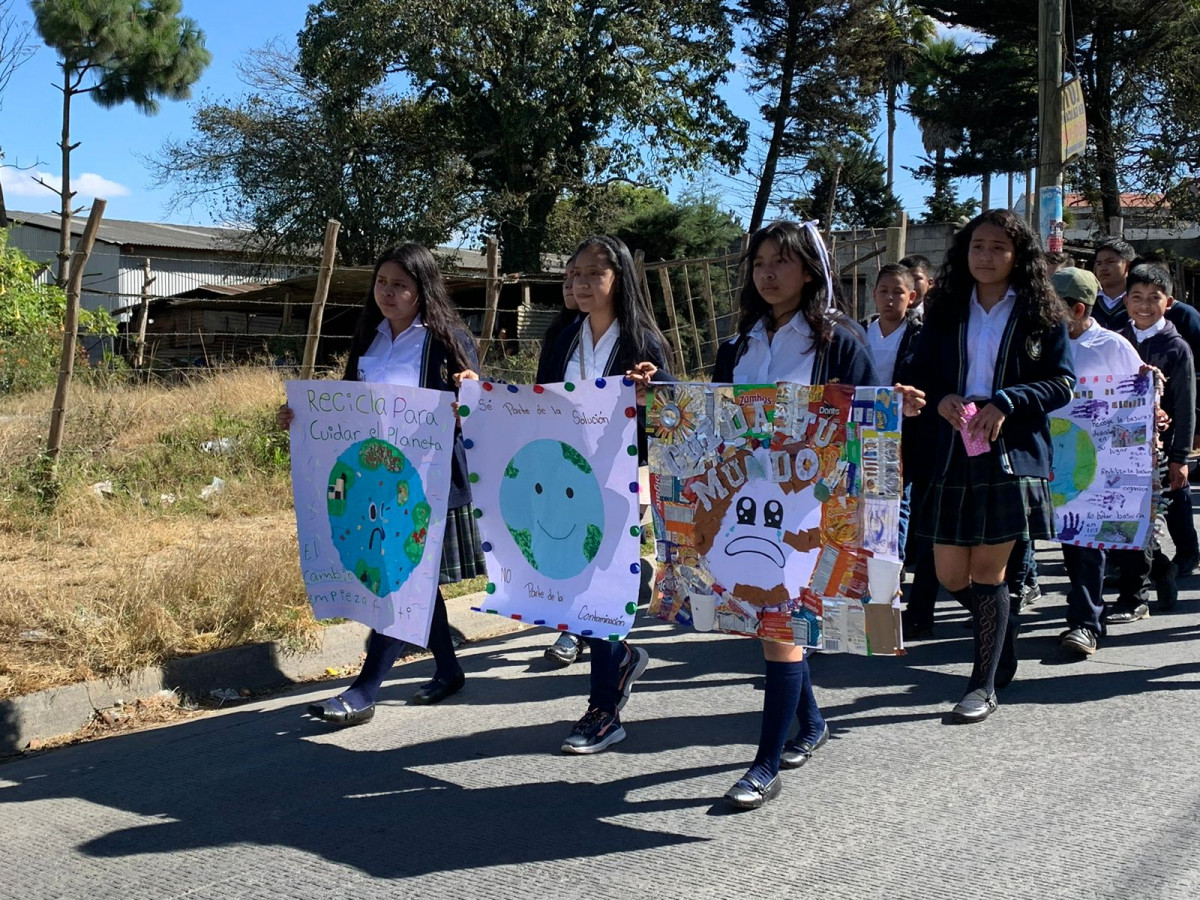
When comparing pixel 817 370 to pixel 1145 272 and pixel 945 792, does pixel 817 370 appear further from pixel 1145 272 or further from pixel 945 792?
pixel 1145 272

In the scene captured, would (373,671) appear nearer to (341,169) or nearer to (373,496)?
(373,496)

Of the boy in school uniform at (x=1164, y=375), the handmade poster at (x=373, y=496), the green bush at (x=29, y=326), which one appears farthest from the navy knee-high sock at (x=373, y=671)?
the green bush at (x=29, y=326)

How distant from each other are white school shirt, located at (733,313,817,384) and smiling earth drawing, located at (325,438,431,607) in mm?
1408

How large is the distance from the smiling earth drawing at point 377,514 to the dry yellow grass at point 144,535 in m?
1.26

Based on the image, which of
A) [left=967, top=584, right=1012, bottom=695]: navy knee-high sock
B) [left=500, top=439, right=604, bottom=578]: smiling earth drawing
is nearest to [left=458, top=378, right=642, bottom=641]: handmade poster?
[left=500, top=439, right=604, bottom=578]: smiling earth drawing

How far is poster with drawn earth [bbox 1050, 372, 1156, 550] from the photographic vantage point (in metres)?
5.79

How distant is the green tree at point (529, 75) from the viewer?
2480 centimetres

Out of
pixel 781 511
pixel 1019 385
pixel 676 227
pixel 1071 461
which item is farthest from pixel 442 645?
pixel 676 227

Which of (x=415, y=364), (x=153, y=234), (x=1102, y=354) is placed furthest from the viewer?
(x=153, y=234)

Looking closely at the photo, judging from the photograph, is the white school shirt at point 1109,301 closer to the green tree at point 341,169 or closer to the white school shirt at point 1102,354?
the white school shirt at point 1102,354

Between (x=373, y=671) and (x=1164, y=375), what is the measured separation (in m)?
4.44

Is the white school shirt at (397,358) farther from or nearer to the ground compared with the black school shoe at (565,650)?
farther from the ground

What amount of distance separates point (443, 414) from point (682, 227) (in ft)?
88.8

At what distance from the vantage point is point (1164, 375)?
20.3 ft
